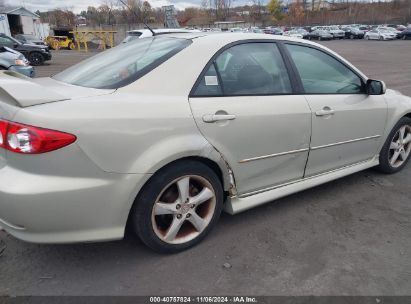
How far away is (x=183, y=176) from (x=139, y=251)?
697mm

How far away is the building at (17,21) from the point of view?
35031 mm

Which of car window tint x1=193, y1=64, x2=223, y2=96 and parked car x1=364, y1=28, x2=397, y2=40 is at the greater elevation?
car window tint x1=193, y1=64, x2=223, y2=96

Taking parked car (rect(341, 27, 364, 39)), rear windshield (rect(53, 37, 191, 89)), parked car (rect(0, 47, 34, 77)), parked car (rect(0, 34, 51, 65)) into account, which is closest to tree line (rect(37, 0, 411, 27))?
parked car (rect(341, 27, 364, 39))

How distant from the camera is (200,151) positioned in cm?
252

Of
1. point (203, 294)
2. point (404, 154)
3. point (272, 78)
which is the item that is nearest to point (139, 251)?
point (203, 294)

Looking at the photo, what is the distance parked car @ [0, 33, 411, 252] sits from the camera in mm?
2111

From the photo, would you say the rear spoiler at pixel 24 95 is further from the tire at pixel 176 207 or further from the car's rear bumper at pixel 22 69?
the car's rear bumper at pixel 22 69

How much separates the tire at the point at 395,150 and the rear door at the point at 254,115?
140 cm

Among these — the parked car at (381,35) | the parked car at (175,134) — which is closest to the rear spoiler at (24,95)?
the parked car at (175,134)

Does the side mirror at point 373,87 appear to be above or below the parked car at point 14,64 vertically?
Result: above

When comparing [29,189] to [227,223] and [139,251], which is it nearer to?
[139,251]

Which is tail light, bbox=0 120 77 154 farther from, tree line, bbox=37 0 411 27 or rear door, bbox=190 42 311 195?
tree line, bbox=37 0 411 27

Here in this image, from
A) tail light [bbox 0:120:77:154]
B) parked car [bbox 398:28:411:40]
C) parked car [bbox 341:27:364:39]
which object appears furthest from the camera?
parked car [bbox 341:27:364:39]

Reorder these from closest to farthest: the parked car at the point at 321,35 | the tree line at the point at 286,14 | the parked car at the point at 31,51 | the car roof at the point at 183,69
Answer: the car roof at the point at 183,69 → the parked car at the point at 31,51 → the parked car at the point at 321,35 → the tree line at the point at 286,14
